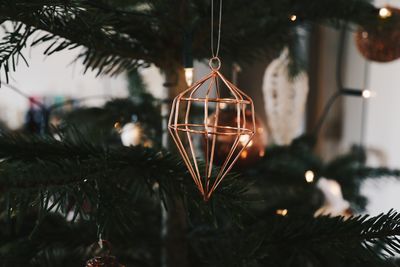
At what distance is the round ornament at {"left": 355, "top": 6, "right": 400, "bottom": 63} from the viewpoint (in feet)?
2.30

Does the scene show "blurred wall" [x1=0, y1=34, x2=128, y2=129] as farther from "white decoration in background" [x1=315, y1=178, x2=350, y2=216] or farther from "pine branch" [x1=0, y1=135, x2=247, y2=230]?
"pine branch" [x1=0, y1=135, x2=247, y2=230]

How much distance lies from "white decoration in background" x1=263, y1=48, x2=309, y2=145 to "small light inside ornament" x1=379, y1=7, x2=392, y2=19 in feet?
0.69

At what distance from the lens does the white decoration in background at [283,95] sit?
2.87 ft

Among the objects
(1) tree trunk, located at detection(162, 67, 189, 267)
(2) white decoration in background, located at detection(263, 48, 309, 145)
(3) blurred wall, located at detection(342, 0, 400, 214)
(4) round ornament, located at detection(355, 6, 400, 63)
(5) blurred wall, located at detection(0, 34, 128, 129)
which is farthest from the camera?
(5) blurred wall, located at detection(0, 34, 128, 129)

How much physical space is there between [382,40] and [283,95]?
192 millimetres

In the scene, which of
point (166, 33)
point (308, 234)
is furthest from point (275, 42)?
point (308, 234)

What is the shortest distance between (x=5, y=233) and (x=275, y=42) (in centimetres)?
40

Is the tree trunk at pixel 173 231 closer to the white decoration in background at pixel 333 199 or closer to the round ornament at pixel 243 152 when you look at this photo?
the round ornament at pixel 243 152

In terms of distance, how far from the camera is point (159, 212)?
67 cm

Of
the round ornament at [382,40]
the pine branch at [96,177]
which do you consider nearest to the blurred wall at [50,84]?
the round ornament at [382,40]

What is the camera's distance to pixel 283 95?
35.1 inches

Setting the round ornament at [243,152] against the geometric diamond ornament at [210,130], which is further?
the round ornament at [243,152]

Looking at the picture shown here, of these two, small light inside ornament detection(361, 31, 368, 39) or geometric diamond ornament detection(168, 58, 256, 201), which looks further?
small light inside ornament detection(361, 31, 368, 39)

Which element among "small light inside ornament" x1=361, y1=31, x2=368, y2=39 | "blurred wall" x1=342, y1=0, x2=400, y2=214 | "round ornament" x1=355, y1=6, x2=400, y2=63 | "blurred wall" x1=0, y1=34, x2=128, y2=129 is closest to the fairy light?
"round ornament" x1=355, y1=6, x2=400, y2=63
